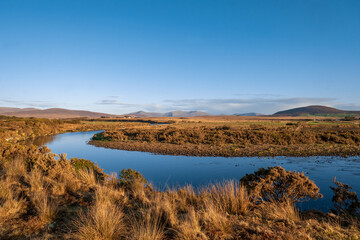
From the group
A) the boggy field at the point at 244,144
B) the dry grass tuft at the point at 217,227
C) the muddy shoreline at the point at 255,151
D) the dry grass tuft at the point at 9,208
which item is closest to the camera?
the dry grass tuft at the point at 217,227

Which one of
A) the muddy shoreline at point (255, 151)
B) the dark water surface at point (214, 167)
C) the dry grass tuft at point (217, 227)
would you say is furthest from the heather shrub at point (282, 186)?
the muddy shoreline at point (255, 151)

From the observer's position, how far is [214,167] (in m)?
15.5

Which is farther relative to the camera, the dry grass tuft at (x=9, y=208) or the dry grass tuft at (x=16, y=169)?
the dry grass tuft at (x=16, y=169)

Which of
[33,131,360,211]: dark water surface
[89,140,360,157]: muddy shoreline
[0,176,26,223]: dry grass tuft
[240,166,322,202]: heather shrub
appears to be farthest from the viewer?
[89,140,360,157]: muddy shoreline

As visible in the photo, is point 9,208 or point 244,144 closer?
point 9,208

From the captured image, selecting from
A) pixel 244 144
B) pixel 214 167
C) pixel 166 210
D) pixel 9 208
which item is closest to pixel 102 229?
pixel 166 210

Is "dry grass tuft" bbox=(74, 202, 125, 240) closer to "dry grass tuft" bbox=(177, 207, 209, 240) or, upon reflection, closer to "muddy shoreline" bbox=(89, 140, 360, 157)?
"dry grass tuft" bbox=(177, 207, 209, 240)

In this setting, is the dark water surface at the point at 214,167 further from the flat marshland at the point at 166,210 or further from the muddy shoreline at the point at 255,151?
the flat marshland at the point at 166,210

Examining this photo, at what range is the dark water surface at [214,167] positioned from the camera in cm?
1223

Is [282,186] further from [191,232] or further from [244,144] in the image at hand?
[244,144]

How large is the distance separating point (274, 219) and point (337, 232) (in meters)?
1.25

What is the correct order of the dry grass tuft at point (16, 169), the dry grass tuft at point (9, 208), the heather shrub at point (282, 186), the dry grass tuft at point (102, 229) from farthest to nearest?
the dry grass tuft at point (16, 169), the heather shrub at point (282, 186), the dry grass tuft at point (9, 208), the dry grass tuft at point (102, 229)

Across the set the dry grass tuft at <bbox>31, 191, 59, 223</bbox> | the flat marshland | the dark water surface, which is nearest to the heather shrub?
the flat marshland

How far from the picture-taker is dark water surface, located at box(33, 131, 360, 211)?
12232mm
